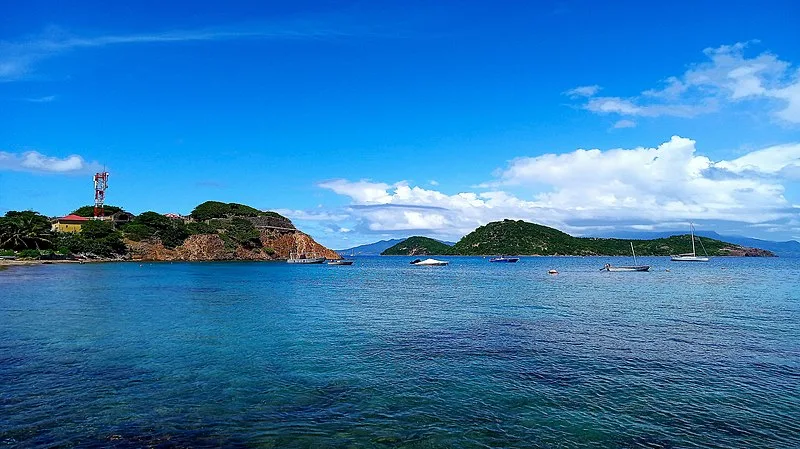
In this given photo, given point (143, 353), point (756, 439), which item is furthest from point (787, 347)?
point (143, 353)

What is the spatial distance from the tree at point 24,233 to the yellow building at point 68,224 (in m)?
20.1

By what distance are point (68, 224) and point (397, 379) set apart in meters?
199

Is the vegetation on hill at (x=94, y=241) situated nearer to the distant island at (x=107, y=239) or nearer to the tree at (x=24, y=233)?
the distant island at (x=107, y=239)

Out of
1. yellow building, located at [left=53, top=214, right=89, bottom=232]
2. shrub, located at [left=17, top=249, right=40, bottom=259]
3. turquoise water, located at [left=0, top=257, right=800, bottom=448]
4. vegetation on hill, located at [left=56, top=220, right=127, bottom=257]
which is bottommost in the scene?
Answer: turquoise water, located at [left=0, top=257, right=800, bottom=448]

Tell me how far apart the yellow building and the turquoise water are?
160616 millimetres

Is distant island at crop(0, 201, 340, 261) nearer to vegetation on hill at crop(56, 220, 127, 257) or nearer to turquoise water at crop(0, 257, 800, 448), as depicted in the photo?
vegetation on hill at crop(56, 220, 127, 257)

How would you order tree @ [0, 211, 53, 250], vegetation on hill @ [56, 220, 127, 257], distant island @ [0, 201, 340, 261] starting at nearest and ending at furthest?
tree @ [0, 211, 53, 250]
distant island @ [0, 201, 340, 261]
vegetation on hill @ [56, 220, 127, 257]

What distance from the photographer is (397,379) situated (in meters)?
20.7

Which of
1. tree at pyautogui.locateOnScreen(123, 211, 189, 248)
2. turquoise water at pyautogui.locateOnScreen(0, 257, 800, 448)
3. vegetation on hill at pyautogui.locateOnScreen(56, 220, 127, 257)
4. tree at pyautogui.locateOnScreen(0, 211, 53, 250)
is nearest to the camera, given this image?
turquoise water at pyautogui.locateOnScreen(0, 257, 800, 448)

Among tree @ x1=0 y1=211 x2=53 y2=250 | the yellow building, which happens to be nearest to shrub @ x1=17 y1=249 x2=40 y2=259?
tree @ x1=0 y1=211 x2=53 y2=250

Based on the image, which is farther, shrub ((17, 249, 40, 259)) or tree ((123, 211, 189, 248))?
tree ((123, 211, 189, 248))

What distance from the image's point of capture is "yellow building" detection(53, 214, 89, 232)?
17550 centimetres

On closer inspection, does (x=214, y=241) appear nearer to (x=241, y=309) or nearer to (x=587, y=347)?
(x=241, y=309)

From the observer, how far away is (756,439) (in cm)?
1455
